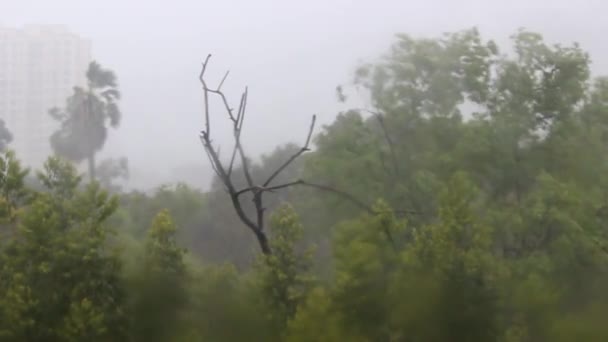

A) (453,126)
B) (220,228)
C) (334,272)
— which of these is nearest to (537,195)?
(453,126)

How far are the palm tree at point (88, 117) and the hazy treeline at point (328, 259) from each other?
4493 millimetres

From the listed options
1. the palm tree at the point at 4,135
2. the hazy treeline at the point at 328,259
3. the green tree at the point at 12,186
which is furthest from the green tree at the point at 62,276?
the palm tree at the point at 4,135

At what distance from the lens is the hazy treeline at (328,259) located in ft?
15.0

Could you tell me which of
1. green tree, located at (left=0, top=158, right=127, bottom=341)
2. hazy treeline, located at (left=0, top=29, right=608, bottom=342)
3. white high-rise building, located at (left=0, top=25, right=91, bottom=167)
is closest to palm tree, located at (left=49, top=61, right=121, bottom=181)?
white high-rise building, located at (left=0, top=25, right=91, bottom=167)

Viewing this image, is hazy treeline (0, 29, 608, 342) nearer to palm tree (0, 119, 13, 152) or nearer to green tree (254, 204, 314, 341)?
green tree (254, 204, 314, 341)

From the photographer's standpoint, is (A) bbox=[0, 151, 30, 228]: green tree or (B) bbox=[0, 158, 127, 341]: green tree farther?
(A) bbox=[0, 151, 30, 228]: green tree

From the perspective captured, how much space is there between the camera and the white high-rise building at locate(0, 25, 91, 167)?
14.8 meters

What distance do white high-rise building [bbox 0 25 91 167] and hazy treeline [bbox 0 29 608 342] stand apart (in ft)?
22.1

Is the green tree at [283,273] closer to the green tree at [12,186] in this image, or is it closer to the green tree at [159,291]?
the green tree at [159,291]

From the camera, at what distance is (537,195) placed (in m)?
9.38

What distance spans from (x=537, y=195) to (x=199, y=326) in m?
5.72

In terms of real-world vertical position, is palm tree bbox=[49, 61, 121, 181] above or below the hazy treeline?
above

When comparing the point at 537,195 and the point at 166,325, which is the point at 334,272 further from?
the point at 537,195

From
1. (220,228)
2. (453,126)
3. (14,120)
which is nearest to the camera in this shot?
(220,228)
